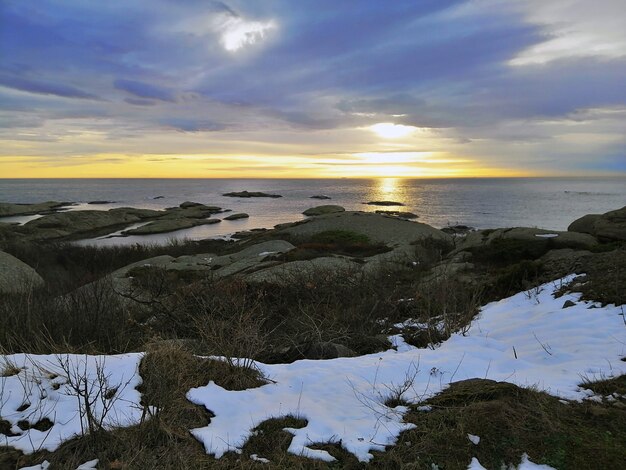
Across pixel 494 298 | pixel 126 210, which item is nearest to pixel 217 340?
pixel 494 298

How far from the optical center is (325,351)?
6.30 m

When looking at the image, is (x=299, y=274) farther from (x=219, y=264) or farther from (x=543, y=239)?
(x=219, y=264)

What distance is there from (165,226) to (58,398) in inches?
1722

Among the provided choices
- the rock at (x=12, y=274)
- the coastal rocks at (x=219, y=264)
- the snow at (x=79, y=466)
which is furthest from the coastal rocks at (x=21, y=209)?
the snow at (x=79, y=466)

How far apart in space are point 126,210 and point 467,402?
56.4 metres

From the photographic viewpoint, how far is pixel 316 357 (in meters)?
6.21

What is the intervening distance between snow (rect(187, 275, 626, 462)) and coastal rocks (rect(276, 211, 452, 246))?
18550 mm

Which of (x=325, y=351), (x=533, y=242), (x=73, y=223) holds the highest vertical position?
(x=533, y=242)

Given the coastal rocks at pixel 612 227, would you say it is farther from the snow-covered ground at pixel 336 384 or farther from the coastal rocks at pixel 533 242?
the snow-covered ground at pixel 336 384

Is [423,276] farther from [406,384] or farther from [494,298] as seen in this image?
[406,384]

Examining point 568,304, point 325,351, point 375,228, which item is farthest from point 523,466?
point 375,228

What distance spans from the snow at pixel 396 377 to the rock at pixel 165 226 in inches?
1572

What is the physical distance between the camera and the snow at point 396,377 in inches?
142

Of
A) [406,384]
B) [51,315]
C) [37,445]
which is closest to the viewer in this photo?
[37,445]
